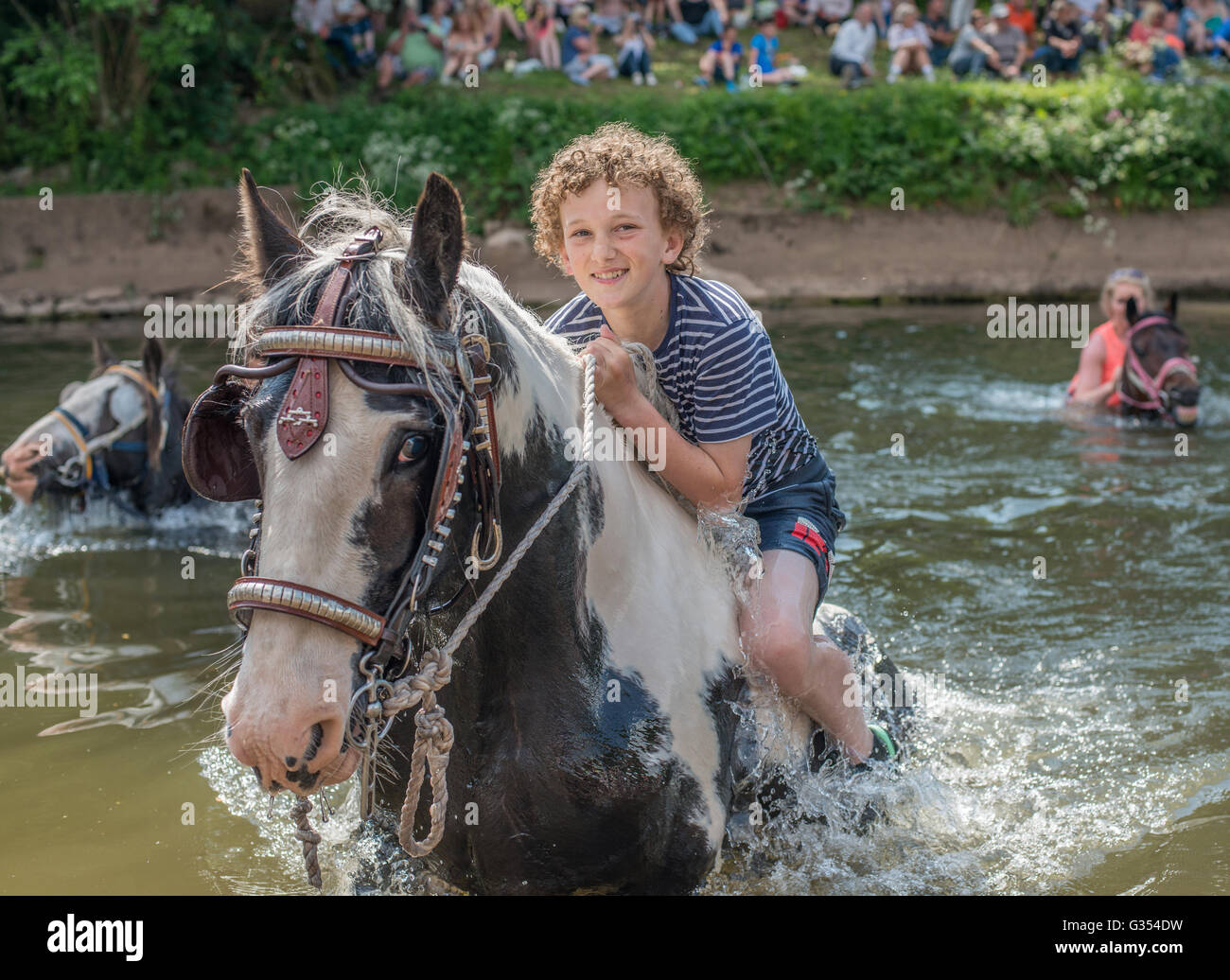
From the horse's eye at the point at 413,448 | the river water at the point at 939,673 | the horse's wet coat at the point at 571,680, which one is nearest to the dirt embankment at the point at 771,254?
the river water at the point at 939,673

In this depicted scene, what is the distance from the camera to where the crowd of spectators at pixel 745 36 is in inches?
816

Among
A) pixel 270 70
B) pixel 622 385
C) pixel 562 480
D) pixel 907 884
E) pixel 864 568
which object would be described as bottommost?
pixel 907 884

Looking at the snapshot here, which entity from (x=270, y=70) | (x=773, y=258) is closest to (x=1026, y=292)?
(x=773, y=258)

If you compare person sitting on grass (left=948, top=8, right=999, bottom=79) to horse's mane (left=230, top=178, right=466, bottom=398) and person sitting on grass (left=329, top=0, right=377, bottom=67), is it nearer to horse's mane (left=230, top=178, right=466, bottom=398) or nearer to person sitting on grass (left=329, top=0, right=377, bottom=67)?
person sitting on grass (left=329, top=0, right=377, bottom=67)

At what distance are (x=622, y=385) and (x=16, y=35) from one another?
18.5 meters

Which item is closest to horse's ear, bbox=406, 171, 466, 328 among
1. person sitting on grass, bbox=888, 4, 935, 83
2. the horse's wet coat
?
the horse's wet coat

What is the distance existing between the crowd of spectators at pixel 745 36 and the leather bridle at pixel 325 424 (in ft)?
59.6

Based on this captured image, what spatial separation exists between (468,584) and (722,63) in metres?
20.4

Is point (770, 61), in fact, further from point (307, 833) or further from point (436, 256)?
point (307, 833)

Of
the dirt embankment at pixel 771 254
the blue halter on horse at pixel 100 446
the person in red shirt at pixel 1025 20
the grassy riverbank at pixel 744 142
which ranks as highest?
the person in red shirt at pixel 1025 20

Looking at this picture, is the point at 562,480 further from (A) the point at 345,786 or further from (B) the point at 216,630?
(B) the point at 216,630

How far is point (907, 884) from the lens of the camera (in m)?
3.87

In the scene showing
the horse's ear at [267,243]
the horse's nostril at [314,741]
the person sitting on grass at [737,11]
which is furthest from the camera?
the person sitting on grass at [737,11]

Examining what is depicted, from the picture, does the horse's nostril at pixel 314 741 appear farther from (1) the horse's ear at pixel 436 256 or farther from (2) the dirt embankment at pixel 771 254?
(2) the dirt embankment at pixel 771 254
